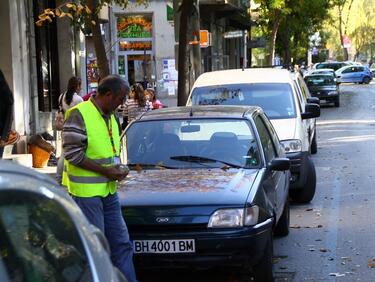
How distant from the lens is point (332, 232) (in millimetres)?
8438

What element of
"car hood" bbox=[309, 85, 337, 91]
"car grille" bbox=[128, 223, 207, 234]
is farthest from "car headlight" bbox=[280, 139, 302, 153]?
"car hood" bbox=[309, 85, 337, 91]

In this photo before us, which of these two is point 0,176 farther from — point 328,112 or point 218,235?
point 328,112

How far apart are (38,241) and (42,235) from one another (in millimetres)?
26

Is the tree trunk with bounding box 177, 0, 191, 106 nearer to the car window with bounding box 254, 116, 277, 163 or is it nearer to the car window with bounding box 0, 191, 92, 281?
the car window with bounding box 254, 116, 277, 163

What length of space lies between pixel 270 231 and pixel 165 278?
1.24 metres

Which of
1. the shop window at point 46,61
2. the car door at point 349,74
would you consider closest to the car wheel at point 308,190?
the shop window at point 46,61

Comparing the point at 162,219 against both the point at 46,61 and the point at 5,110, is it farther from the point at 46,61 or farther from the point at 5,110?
the point at 46,61

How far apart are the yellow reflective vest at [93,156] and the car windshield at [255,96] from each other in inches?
217

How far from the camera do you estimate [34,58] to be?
15773 mm

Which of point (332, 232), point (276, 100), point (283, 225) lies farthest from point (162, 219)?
point (276, 100)

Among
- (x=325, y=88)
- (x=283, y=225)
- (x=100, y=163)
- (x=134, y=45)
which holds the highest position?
(x=134, y=45)

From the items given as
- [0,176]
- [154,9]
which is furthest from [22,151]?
[154,9]

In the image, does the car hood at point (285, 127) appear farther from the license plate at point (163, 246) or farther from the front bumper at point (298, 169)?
the license plate at point (163, 246)

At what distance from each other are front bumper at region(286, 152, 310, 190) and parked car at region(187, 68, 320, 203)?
0.01 metres
